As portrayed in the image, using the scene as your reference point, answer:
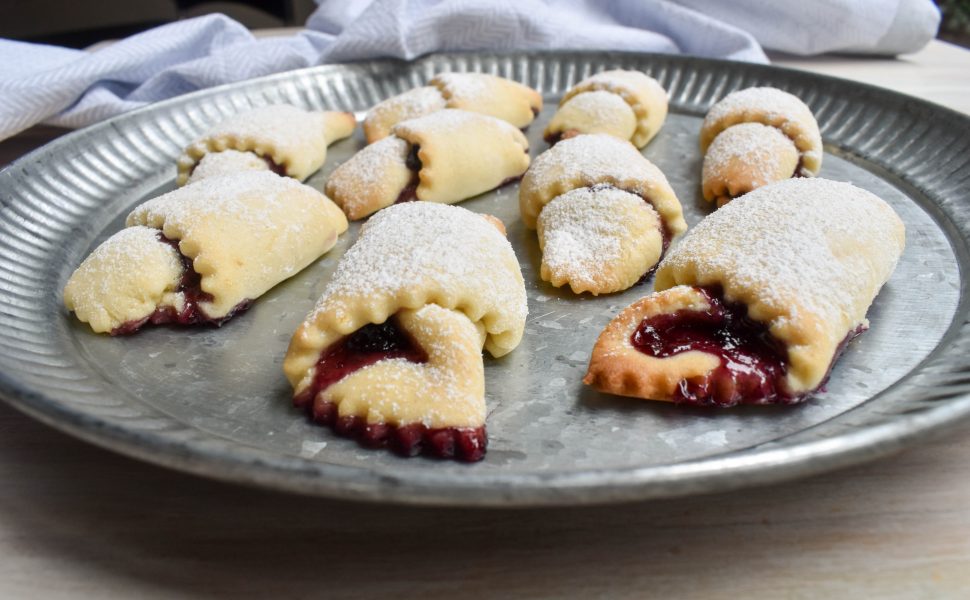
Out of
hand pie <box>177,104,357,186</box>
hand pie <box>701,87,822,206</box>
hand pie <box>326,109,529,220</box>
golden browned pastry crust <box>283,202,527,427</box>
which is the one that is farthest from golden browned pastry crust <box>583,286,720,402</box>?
hand pie <box>177,104,357,186</box>

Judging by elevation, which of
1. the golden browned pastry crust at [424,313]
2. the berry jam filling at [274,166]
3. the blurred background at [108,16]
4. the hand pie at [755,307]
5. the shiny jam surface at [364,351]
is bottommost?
the blurred background at [108,16]

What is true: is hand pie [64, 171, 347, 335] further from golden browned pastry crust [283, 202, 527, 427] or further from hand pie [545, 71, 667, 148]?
hand pie [545, 71, 667, 148]

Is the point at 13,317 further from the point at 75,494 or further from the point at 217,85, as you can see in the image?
the point at 217,85

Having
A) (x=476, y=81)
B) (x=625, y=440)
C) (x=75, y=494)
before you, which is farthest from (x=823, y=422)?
(x=476, y=81)

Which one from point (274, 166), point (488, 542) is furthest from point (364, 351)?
point (274, 166)

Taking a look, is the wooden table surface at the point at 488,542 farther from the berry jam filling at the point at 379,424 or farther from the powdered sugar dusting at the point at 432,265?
the powdered sugar dusting at the point at 432,265

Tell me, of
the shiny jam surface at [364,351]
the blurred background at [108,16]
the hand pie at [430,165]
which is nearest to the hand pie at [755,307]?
the shiny jam surface at [364,351]

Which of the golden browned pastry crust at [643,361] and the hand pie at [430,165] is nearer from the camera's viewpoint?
the golden browned pastry crust at [643,361]
